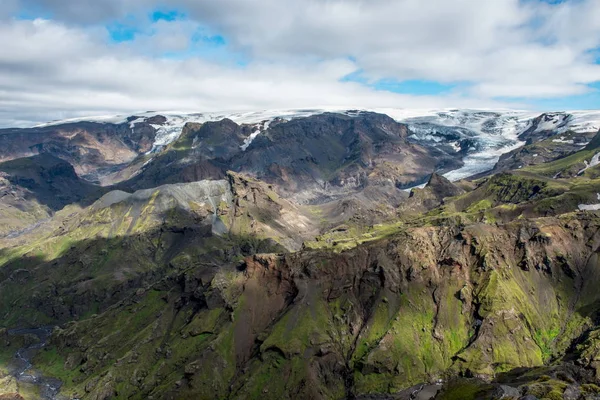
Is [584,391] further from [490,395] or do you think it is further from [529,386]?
[490,395]

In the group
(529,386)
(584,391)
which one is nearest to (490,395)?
(529,386)
